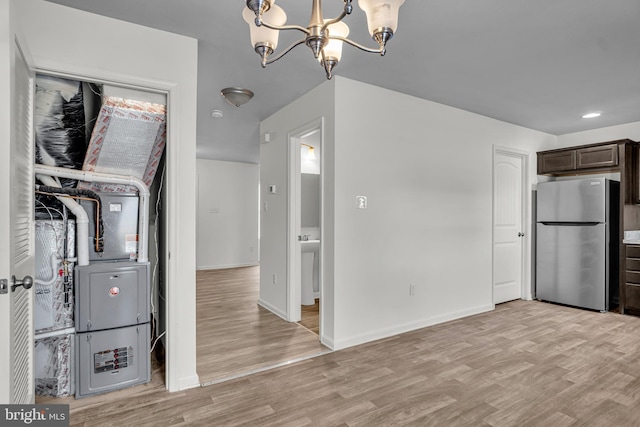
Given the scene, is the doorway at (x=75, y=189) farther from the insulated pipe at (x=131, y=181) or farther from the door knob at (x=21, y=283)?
the door knob at (x=21, y=283)

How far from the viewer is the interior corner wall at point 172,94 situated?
198 cm

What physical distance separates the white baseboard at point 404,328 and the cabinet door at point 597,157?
226 centimetres

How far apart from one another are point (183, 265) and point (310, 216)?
247 cm

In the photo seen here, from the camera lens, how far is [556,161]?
450 cm

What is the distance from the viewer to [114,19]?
202cm

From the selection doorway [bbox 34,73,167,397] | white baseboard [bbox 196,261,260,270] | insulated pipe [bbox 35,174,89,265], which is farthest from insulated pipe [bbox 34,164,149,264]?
white baseboard [bbox 196,261,260,270]

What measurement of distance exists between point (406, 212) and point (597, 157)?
9.56ft

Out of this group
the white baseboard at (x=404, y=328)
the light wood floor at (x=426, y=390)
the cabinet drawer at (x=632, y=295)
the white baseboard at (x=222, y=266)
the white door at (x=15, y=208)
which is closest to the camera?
the white door at (x=15, y=208)

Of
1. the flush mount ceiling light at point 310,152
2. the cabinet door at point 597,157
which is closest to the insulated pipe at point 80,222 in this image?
the flush mount ceiling light at point 310,152

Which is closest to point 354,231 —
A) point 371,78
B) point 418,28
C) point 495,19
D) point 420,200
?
point 420,200

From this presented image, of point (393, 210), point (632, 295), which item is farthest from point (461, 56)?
point (632, 295)

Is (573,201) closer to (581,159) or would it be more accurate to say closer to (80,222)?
(581,159)

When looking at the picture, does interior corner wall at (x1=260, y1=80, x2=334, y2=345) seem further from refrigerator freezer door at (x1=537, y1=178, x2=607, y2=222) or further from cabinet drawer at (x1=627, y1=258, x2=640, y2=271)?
cabinet drawer at (x1=627, y1=258, x2=640, y2=271)

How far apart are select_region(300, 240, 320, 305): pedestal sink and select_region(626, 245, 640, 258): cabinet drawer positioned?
3.82 meters
